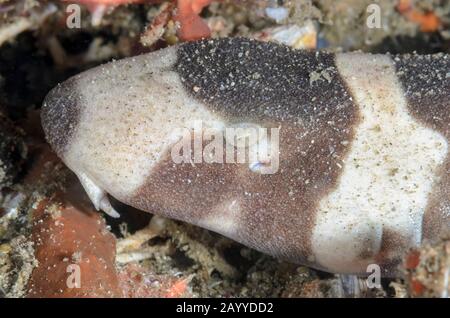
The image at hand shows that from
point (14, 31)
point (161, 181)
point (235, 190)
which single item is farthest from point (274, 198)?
point (14, 31)

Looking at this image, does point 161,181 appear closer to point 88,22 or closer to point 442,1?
point 88,22

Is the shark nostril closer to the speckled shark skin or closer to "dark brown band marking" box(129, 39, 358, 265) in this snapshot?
the speckled shark skin
